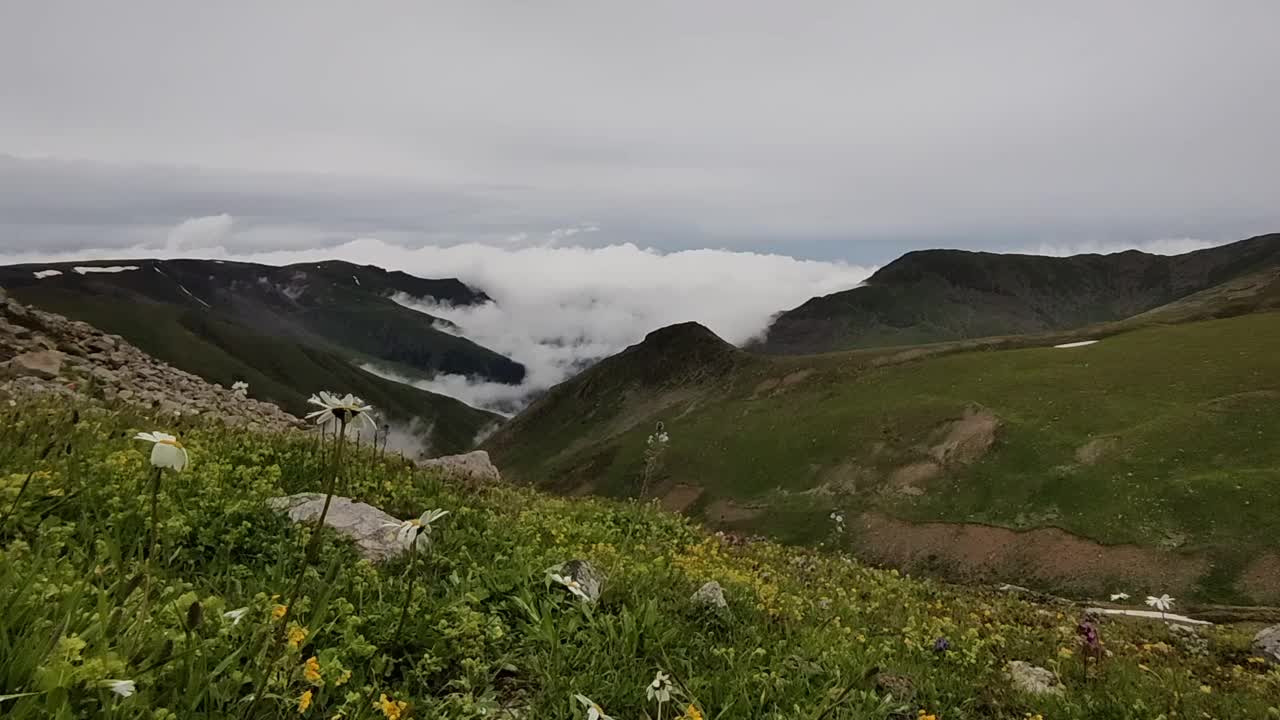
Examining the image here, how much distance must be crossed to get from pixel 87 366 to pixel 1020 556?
5534 centimetres

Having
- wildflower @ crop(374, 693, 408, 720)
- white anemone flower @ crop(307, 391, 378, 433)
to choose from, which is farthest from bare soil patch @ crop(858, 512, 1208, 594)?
white anemone flower @ crop(307, 391, 378, 433)

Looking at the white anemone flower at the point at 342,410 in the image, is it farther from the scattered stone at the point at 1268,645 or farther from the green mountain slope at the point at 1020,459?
the green mountain slope at the point at 1020,459

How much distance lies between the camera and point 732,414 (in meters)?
107

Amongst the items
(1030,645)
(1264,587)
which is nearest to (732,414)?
(1264,587)

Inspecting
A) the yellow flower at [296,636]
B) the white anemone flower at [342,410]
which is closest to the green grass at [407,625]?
the yellow flower at [296,636]

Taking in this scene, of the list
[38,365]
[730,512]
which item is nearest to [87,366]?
[38,365]

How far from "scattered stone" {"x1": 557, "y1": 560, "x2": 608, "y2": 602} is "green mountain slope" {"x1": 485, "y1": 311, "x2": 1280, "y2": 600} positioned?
47.8m

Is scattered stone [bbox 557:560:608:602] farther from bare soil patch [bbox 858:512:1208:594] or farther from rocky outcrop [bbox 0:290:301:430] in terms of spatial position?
bare soil patch [bbox 858:512:1208:594]

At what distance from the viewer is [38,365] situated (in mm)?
22141

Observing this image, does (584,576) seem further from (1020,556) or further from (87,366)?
(1020,556)

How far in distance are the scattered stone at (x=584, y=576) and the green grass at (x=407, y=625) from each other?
0.16 meters

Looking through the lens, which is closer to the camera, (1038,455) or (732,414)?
(1038,455)

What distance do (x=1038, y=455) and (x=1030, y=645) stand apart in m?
59.6

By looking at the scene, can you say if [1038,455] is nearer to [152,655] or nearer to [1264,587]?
[1264,587]
